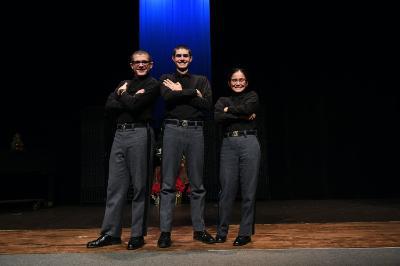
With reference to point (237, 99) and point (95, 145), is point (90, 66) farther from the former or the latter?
point (237, 99)

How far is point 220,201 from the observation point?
2705 millimetres

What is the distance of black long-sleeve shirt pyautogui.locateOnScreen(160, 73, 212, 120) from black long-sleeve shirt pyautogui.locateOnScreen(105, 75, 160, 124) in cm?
8

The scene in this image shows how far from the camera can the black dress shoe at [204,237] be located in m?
2.57

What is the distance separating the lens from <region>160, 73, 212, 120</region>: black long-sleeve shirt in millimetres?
2568

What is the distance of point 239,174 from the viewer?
271 cm

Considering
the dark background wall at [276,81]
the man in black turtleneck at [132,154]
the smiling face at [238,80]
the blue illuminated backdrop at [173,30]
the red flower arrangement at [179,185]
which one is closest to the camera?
the man in black turtleneck at [132,154]

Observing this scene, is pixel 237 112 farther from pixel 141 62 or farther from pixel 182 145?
pixel 141 62

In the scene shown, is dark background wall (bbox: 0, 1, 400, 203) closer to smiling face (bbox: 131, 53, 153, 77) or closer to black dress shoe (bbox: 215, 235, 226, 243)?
smiling face (bbox: 131, 53, 153, 77)

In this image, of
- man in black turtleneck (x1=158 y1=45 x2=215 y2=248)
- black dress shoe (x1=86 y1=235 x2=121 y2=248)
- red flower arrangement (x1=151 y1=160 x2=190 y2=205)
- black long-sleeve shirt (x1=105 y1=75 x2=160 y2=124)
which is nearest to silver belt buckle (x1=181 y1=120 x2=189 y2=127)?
man in black turtleneck (x1=158 y1=45 x2=215 y2=248)

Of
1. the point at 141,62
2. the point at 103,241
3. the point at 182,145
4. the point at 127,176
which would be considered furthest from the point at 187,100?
the point at 103,241

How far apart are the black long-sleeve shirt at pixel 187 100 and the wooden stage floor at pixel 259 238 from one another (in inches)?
32.2

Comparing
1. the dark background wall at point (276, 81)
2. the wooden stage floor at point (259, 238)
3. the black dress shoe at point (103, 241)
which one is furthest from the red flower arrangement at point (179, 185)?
the black dress shoe at point (103, 241)

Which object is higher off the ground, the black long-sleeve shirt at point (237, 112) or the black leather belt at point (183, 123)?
the black long-sleeve shirt at point (237, 112)

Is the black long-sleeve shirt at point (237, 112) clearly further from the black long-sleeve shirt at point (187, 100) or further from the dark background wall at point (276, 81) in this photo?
the dark background wall at point (276, 81)
